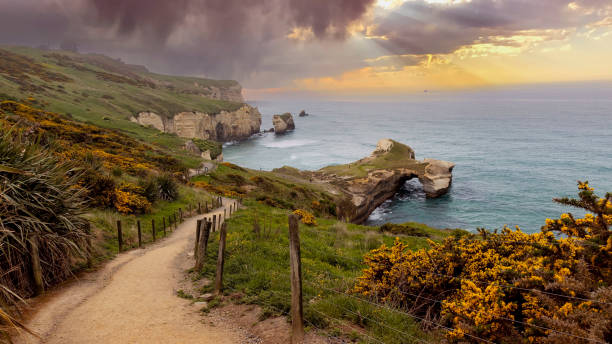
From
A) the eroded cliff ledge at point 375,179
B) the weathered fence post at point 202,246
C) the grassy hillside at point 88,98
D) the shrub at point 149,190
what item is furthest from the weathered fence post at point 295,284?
the grassy hillside at point 88,98

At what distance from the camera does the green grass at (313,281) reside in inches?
268

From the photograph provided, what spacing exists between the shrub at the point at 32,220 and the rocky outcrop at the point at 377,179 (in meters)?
41.3

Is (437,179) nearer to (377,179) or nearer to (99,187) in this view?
(377,179)

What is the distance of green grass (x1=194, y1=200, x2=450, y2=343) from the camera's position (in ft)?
22.3

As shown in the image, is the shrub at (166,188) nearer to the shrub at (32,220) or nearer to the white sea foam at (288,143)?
the shrub at (32,220)

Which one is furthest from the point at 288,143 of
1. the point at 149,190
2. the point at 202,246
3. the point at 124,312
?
the point at 124,312

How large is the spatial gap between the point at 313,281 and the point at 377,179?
5229 centimetres

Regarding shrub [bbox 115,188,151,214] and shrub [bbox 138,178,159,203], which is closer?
shrub [bbox 115,188,151,214]

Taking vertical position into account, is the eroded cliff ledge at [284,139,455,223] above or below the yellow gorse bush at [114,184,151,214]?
below

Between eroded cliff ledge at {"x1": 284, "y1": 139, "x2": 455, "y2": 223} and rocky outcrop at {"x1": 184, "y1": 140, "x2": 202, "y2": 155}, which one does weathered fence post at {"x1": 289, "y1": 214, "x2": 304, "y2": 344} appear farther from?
rocky outcrop at {"x1": 184, "y1": 140, "x2": 202, "y2": 155}

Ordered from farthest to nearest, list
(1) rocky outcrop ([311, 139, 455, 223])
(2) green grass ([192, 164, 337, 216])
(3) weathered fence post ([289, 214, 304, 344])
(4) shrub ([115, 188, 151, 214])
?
(1) rocky outcrop ([311, 139, 455, 223]), (2) green grass ([192, 164, 337, 216]), (4) shrub ([115, 188, 151, 214]), (3) weathered fence post ([289, 214, 304, 344])

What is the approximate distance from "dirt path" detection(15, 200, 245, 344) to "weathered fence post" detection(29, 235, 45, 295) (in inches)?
15.6

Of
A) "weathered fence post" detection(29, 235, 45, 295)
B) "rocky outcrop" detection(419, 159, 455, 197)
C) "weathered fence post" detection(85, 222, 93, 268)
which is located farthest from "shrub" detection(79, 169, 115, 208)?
"rocky outcrop" detection(419, 159, 455, 197)

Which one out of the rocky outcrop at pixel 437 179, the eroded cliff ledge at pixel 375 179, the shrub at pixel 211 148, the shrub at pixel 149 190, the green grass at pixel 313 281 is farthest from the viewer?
the shrub at pixel 211 148
